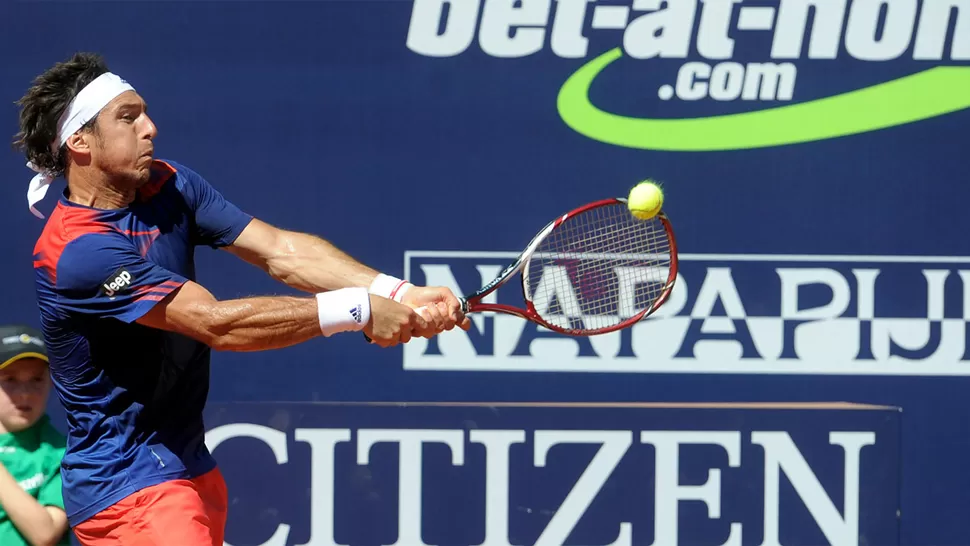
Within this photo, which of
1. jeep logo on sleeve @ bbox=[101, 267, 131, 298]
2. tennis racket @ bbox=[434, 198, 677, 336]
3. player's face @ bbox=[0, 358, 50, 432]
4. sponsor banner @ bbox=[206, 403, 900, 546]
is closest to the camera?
jeep logo on sleeve @ bbox=[101, 267, 131, 298]

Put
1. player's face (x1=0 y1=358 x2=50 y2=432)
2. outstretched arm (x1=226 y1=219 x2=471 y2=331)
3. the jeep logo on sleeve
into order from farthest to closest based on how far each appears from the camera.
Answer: outstretched arm (x1=226 y1=219 x2=471 y2=331) < player's face (x1=0 y1=358 x2=50 y2=432) < the jeep logo on sleeve

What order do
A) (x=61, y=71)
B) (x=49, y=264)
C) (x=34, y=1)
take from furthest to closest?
1. (x=34, y=1)
2. (x=61, y=71)
3. (x=49, y=264)

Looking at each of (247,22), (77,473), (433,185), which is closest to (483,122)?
(433,185)

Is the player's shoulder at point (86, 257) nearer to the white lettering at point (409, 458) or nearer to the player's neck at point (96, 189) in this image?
the player's neck at point (96, 189)

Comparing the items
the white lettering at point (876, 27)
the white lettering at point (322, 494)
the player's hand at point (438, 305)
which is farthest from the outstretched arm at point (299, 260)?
the white lettering at point (876, 27)

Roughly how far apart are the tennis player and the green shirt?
0.19 m

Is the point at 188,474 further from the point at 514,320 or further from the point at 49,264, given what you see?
the point at 514,320

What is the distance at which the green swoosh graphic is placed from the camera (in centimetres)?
381

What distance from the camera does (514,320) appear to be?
151 inches

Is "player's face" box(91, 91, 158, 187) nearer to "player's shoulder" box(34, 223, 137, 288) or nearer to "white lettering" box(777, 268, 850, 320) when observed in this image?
"player's shoulder" box(34, 223, 137, 288)

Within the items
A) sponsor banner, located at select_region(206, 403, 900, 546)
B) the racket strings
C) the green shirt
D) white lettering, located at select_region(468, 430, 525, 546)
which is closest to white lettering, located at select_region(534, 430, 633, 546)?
sponsor banner, located at select_region(206, 403, 900, 546)

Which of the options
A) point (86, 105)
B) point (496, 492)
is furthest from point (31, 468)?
point (496, 492)

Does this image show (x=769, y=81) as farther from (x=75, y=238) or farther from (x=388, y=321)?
(x=75, y=238)

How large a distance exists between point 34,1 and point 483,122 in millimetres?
1488
